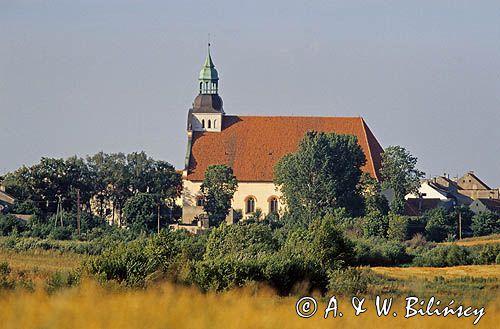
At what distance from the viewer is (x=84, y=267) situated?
2144 cm

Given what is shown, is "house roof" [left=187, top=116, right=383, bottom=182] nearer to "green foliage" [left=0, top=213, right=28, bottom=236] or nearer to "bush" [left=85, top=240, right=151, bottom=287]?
"green foliage" [left=0, top=213, right=28, bottom=236]

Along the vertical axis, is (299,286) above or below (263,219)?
below

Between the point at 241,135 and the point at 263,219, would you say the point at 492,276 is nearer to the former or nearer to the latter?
the point at 263,219

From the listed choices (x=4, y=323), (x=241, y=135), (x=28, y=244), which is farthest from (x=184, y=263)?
(x=241, y=135)

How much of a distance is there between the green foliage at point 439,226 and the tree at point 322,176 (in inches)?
213

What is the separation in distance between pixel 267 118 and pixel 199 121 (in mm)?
5128

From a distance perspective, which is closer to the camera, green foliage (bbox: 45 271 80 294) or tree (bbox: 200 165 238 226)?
green foliage (bbox: 45 271 80 294)

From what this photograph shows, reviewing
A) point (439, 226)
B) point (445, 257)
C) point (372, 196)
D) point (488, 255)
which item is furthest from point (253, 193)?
point (488, 255)

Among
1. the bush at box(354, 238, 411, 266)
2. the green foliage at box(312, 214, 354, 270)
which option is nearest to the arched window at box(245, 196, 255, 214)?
the bush at box(354, 238, 411, 266)

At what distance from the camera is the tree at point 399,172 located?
7662cm

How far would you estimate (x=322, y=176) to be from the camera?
73.1 m

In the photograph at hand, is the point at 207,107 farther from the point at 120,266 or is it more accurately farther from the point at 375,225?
the point at 120,266

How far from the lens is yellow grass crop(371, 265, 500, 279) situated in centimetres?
4406

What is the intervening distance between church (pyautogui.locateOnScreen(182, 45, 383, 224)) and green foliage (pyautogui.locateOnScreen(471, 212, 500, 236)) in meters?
11.7
